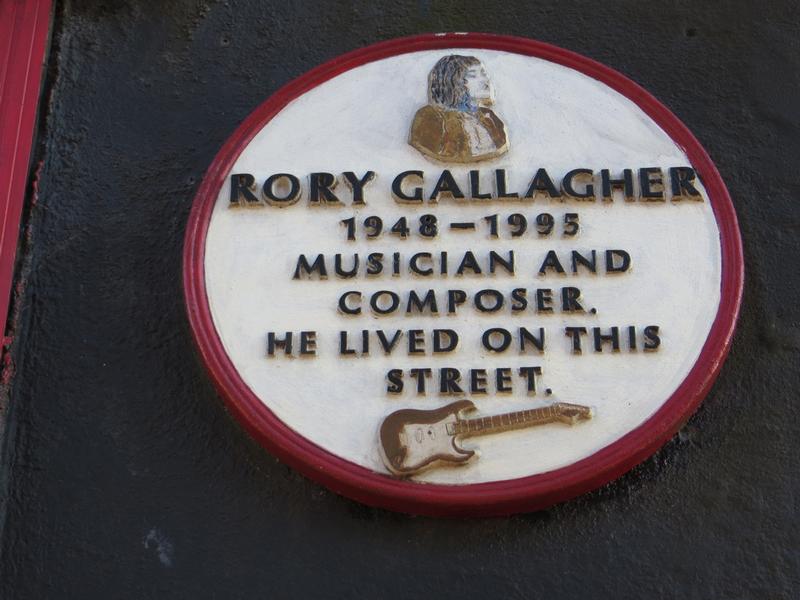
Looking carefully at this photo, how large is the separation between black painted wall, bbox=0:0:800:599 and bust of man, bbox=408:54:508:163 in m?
0.49

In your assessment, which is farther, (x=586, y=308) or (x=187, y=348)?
(x=187, y=348)

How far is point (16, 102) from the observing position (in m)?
4.09

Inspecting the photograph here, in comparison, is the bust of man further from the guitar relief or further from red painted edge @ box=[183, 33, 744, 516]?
the guitar relief

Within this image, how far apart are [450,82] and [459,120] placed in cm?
17

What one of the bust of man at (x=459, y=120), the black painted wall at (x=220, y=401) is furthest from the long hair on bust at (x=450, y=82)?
the black painted wall at (x=220, y=401)

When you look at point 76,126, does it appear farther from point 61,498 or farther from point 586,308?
point 586,308

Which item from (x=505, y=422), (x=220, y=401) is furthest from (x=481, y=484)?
(x=220, y=401)

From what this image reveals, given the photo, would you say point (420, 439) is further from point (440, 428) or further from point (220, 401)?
point (220, 401)

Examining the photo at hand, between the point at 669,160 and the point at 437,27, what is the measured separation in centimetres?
115

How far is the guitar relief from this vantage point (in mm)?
3193

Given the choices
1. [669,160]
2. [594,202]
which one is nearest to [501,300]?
[594,202]

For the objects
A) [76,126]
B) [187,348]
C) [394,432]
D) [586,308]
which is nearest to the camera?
[394,432]

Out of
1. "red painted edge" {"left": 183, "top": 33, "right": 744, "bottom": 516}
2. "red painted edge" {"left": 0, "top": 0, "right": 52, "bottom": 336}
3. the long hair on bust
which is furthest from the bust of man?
"red painted edge" {"left": 0, "top": 0, "right": 52, "bottom": 336}

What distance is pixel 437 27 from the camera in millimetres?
4258
